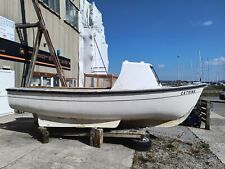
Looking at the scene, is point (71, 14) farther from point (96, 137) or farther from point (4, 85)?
point (96, 137)

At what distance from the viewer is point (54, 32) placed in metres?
17.0

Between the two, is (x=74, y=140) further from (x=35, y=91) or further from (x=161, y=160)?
(x=161, y=160)

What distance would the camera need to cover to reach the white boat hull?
21.4 feet

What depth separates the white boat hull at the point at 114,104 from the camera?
6.53m

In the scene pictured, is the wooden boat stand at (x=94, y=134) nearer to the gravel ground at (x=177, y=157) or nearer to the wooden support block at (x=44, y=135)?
the wooden support block at (x=44, y=135)

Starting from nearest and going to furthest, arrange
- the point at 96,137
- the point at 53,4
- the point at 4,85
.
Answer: the point at 96,137 < the point at 4,85 < the point at 53,4

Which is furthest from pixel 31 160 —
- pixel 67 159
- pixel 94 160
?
pixel 94 160

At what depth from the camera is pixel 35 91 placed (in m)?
7.14

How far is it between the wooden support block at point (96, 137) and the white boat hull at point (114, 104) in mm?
379

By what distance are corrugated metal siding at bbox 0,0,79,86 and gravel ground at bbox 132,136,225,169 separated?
303 inches

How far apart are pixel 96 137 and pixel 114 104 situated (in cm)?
89

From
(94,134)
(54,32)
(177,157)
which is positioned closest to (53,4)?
(54,32)

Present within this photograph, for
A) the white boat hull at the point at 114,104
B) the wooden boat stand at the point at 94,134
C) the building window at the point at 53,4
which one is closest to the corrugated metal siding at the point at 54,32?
the building window at the point at 53,4

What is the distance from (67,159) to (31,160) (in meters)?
0.69
